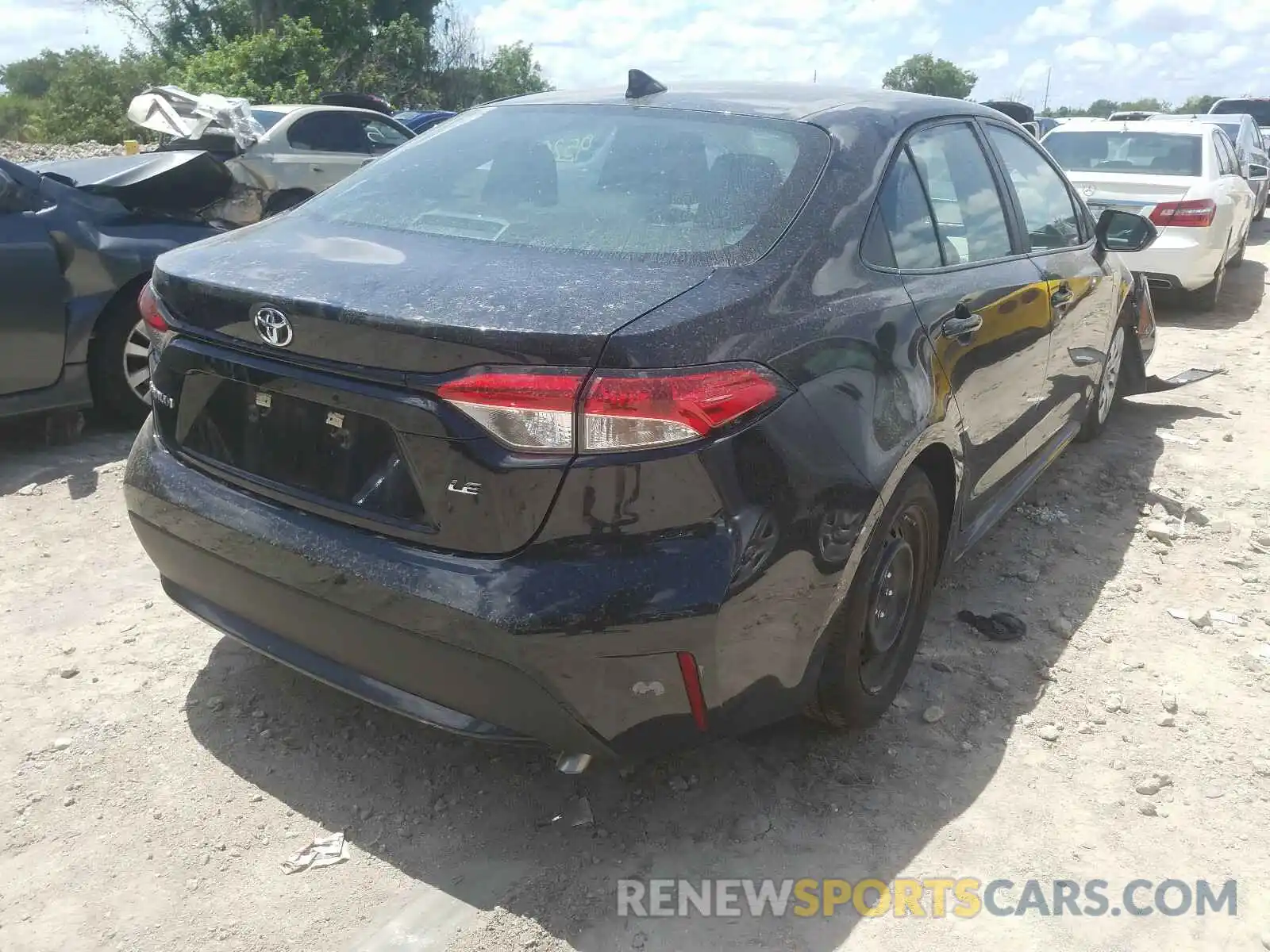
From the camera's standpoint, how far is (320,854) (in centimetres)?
244

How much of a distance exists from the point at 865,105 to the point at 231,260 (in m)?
1.73

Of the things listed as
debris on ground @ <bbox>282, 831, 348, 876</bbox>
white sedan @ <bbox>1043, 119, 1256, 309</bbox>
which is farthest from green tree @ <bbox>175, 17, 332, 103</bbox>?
debris on ground @ <bbox>282, 831, 348, 876</bbox>

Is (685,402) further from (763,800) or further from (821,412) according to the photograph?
(763,800)

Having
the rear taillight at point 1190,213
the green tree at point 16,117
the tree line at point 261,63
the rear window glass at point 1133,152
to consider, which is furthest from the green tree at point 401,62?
the rear taillight at point 1190,213

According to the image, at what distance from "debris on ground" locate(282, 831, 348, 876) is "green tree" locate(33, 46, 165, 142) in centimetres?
3342

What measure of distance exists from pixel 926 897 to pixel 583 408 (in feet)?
4.47

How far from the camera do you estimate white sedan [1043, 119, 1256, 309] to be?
8344 millimetres

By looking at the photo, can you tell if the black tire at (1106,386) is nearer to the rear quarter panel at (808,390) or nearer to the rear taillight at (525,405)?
the rear quarter panel at (808,390)

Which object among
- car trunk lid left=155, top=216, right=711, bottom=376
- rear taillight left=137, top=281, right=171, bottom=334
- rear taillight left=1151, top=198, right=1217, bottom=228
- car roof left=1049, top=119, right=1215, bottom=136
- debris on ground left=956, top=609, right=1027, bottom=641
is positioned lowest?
debris on ground left=956, top=609, right=1027, bottom=641

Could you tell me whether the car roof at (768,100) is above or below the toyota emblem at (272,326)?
above

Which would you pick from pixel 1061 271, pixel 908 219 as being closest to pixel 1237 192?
pixel 1061 271

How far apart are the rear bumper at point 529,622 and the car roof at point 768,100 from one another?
1327mm

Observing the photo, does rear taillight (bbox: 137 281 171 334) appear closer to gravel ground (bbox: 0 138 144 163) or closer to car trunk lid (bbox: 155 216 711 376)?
car trunk lid (bbox: 155 216 711 376)

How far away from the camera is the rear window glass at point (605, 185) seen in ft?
8.05
